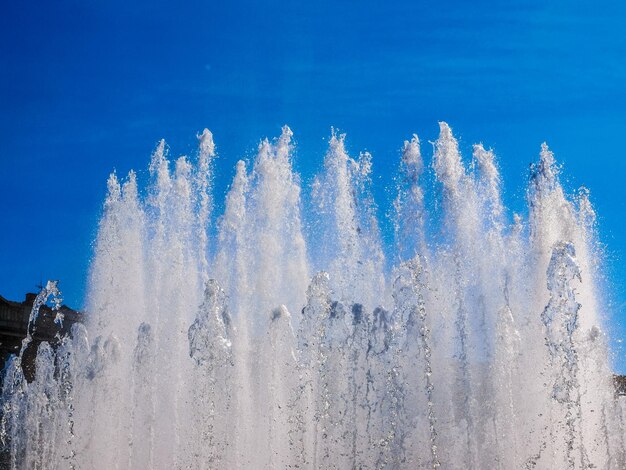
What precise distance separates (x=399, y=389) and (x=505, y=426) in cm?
283

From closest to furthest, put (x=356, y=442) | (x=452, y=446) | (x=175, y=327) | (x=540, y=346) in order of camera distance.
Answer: (x=356, y=442)
(x=452, y=446)
(x=540, y=346)
(x=175, y=327)

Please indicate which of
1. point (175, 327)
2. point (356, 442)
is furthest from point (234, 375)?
point (356, 442)

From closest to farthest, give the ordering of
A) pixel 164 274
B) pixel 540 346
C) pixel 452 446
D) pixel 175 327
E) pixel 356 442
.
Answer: pixel 356 442, pixel 452 446, pixel 540 346, pixel 175 327, pixel 164 274

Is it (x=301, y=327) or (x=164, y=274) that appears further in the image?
(x=164, y=274)

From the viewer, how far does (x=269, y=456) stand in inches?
742

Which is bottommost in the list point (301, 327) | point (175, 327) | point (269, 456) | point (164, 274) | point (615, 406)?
point (269, 456)

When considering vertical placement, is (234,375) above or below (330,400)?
above

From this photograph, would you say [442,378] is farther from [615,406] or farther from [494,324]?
[615,406]

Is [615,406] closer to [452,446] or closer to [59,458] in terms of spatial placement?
[452,446]

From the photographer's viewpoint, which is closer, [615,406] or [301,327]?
[301,327]

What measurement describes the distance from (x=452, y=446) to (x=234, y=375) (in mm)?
6739

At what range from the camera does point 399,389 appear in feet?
66.4

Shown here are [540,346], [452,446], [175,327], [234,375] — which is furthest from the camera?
[175,327]

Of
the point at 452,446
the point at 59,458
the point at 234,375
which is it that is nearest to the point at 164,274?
the point at 234,375
